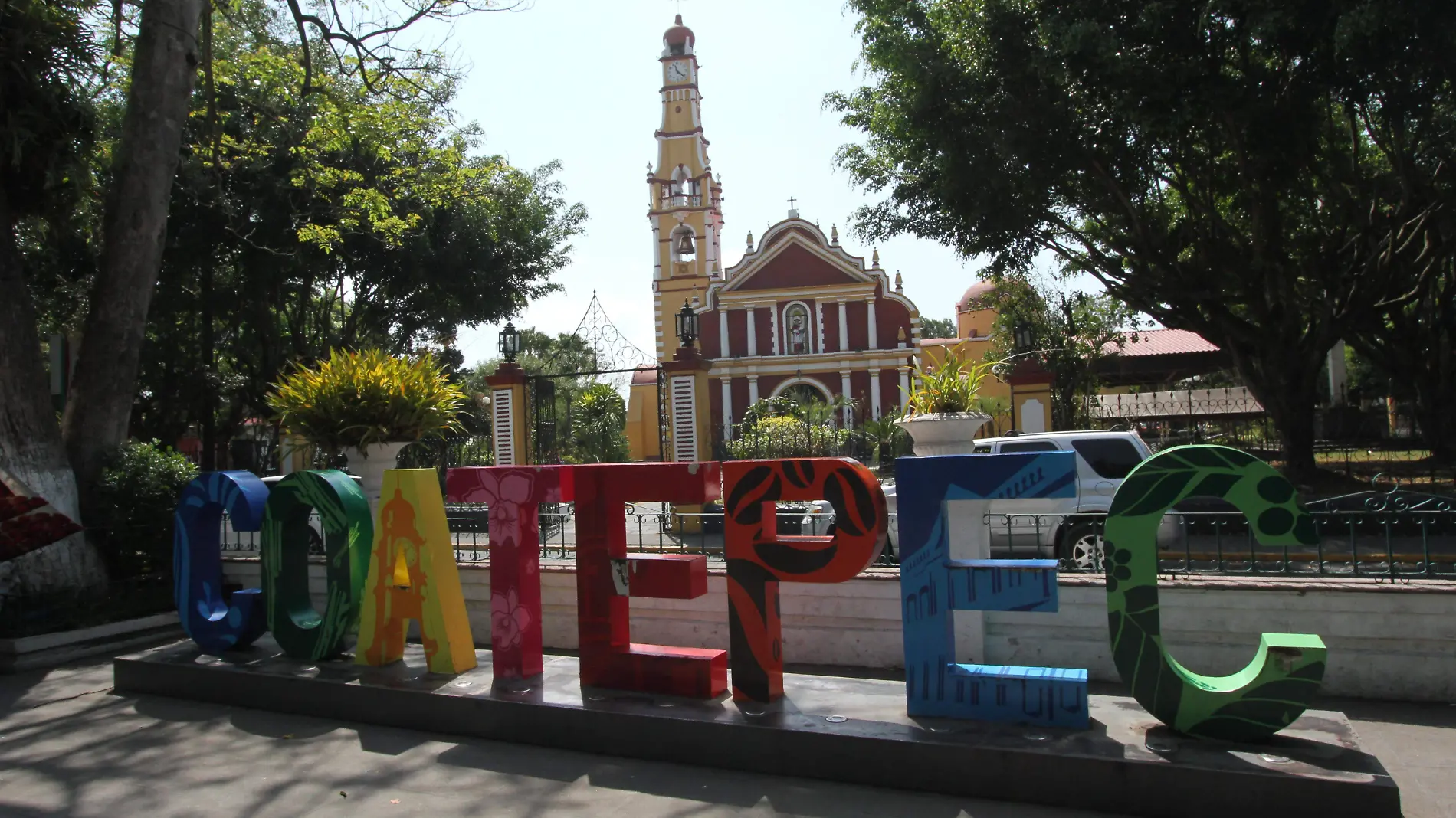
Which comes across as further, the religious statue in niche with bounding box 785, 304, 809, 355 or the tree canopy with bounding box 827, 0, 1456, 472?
the religious statue in niche with bounding box 785, 304, 809, 355

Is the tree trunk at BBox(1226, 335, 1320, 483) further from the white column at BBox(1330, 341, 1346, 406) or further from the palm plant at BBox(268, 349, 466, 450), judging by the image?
the white column at BBox(1330, 341, 1346, 406)

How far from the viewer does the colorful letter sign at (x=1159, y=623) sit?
4152mm

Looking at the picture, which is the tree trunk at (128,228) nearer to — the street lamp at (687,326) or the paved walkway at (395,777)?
→ the paved walkway at (395,777)

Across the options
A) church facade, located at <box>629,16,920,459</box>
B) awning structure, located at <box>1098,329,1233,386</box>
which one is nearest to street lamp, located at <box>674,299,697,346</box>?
awning structure, located at <box>1098,329,1233,386</box>

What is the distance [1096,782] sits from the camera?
416cm

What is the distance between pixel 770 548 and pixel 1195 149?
13.1 meters

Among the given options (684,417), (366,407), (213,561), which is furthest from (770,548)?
(684,417)

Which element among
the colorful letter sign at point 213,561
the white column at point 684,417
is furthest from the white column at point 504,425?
the colorful letter sign at point 213,561

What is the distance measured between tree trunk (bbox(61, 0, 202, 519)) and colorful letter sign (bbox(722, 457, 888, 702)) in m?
7.38

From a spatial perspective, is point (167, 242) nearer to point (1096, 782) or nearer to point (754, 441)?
point (754, 441)

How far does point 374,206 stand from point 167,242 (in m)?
4.74

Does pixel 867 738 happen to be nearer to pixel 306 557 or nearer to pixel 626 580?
pixel 626 580

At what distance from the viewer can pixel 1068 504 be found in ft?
32.7

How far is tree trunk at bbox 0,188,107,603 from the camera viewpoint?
28.3ft
